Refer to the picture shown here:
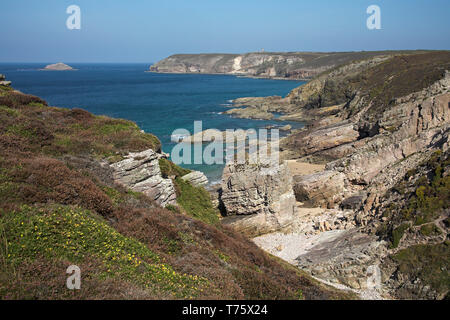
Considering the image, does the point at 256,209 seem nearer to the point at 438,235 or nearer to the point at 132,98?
the point at 438,235

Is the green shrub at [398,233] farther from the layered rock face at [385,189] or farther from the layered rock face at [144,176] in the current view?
the layered rock face at [144,176]

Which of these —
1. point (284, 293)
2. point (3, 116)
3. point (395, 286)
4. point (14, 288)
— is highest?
point (3, 116)

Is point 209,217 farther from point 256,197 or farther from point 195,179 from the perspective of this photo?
point 256,197

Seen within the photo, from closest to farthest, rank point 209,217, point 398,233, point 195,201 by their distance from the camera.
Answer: point 398,233 < point 209,217 < point 195,201

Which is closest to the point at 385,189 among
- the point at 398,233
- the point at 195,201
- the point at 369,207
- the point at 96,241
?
the point at 369,207
